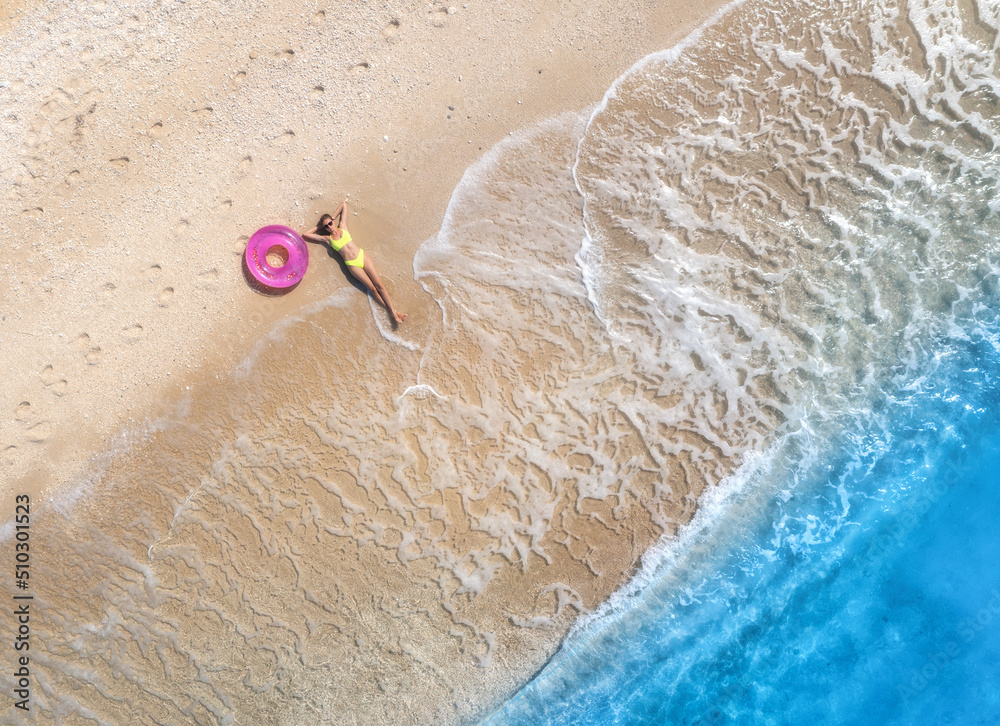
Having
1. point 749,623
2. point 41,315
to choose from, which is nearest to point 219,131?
point 41,315

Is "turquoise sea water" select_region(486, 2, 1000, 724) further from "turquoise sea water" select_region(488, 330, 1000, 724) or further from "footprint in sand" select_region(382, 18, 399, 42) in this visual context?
"footprint in sand" select_region(382, 18, 399, 42)

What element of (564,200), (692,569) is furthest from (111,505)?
(692,569)

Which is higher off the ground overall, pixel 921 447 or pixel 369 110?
pixel 369 110

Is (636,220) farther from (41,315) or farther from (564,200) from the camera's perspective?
(41,315)

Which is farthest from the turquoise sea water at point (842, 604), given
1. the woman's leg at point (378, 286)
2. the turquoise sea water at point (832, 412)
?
the woman's leg at point (378, 286)

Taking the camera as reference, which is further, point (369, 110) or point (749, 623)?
point (749, 623)

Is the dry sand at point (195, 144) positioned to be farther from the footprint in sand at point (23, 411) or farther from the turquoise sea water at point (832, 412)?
the turquoise sea water at point (832, 412)

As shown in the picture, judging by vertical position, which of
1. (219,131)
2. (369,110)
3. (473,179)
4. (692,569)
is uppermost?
(219,131)
